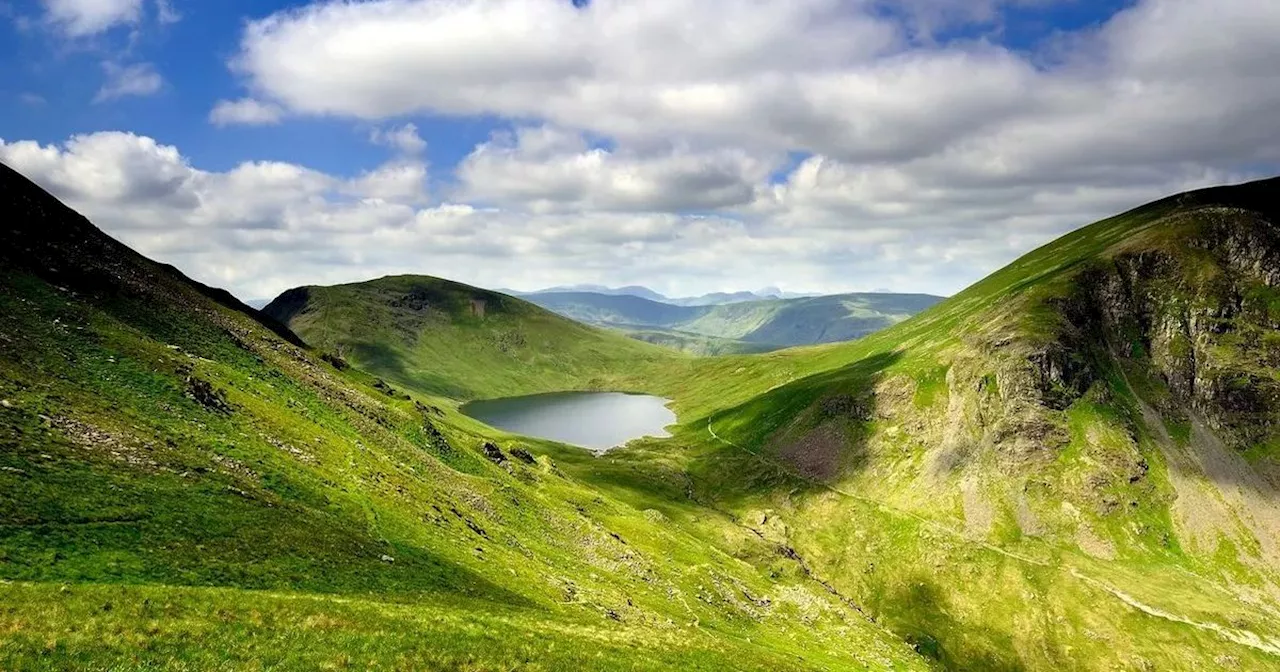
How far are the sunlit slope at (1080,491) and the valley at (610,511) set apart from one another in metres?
0.60

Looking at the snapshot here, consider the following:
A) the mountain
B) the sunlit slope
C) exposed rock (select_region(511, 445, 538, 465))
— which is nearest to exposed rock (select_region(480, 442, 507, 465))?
the mountain

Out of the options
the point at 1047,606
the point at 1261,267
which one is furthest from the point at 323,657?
the point at 1261,267

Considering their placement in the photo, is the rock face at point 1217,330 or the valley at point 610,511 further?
the rock face at point 1217,330

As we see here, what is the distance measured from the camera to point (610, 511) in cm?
11012

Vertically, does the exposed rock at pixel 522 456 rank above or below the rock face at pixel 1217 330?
below

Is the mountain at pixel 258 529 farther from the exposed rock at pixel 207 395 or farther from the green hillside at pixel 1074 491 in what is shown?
the green hillside at pixel 1074 491

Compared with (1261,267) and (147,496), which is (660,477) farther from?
(1261,267)

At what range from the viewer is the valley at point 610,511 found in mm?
32469

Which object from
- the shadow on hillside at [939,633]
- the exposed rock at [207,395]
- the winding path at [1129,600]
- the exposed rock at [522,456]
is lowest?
the shadow on hillside at [939,633]

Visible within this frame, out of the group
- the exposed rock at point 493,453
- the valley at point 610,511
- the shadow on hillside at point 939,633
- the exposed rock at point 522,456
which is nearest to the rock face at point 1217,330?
the valley at point 610,511

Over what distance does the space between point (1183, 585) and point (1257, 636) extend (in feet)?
45.7

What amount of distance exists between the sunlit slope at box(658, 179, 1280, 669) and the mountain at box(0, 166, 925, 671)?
5109cm

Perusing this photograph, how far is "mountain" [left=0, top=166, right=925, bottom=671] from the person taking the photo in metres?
28.6

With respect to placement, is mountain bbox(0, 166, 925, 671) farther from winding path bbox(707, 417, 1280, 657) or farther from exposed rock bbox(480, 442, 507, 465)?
winding path bbox(707, 417, 1280, 657)
